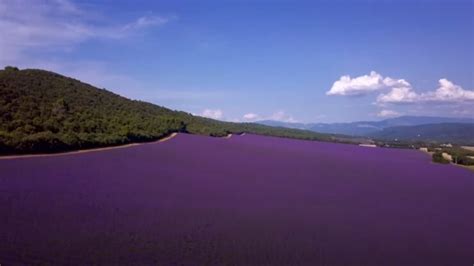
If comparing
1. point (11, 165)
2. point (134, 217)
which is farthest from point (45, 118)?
point (134, 217)

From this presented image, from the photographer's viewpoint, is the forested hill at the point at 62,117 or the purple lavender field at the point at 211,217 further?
the forested hill at the point at 62,117

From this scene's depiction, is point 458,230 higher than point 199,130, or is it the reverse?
point 199,130

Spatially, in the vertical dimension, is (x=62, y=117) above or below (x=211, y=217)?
above

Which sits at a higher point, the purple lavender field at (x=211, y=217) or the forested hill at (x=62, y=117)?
the forested hill at (x=62, y=117)

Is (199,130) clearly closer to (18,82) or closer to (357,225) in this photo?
(18,82)
